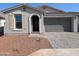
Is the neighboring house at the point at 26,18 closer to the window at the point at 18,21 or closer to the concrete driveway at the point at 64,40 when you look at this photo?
the window at the point at 18,21

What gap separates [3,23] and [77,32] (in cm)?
408

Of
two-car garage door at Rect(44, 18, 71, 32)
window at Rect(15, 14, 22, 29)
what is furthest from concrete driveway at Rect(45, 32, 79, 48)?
window at Rect(15, 14, 22, 29)

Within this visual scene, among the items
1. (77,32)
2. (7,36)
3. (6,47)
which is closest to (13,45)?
(6,47)

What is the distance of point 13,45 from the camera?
1016 centimetres

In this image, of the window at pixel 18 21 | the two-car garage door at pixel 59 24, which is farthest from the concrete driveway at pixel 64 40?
the window at pixel 18 21

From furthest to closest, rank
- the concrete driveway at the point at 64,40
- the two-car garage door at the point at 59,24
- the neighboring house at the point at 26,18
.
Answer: the concrete driveway at the point at 64,40 < the two-car garage door at the point at 59,24 < the neighboring house at the point at 26,18

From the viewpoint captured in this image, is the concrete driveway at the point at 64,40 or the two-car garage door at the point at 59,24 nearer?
the two-car garage door at the point at 59,24

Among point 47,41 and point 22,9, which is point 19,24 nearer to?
point 22,9

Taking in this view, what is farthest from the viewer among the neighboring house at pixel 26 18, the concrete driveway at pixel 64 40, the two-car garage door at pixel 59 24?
the concrete driveway at pixel 64 40

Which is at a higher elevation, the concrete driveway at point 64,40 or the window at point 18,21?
the window at point 18,21

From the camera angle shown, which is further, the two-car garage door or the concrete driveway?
the concrete driveway

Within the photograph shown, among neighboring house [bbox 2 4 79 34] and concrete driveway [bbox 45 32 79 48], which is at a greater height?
neighboring house [bbox 2 4 79 34]

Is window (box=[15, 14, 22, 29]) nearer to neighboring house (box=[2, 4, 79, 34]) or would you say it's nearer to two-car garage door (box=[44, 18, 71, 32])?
neighboring house (box=[2, 4, 79, 34])

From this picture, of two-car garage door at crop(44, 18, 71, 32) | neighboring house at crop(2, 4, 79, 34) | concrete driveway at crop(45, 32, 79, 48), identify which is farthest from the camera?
concrete driveway at crop(45, 32, 79, 48)
